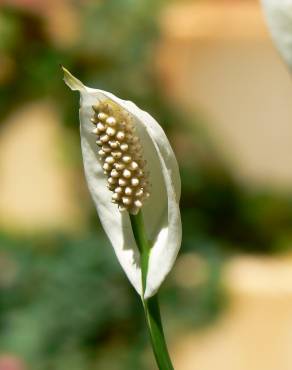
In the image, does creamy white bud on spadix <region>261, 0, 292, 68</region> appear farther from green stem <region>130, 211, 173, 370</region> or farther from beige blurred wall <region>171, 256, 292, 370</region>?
beige blurred wall <region>171, 256, 292, 370</region>

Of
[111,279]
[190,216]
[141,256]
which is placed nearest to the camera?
[141,256]

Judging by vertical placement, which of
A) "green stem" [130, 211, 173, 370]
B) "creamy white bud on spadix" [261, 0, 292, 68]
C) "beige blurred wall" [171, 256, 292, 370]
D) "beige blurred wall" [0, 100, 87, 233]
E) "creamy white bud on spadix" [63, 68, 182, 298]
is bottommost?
"beige blurred wall" [171, 256, 292, 370]

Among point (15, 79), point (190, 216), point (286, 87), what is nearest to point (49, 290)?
point (190, 216)

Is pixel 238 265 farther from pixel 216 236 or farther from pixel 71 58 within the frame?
pixel 71 58

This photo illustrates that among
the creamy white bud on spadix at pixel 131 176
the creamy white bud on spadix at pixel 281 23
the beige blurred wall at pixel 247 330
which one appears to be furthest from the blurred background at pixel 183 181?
the creamy white bud on spadix at pixel 281 23

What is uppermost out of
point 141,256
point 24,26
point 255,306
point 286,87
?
point 141,256

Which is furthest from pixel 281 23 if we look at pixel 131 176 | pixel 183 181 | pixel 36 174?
pixel 36 174

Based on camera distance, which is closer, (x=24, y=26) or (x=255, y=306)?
(x=255, y=306)

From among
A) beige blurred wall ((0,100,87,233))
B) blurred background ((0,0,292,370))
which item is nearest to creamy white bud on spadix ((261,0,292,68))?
blurred background ((0,0,292,370))
